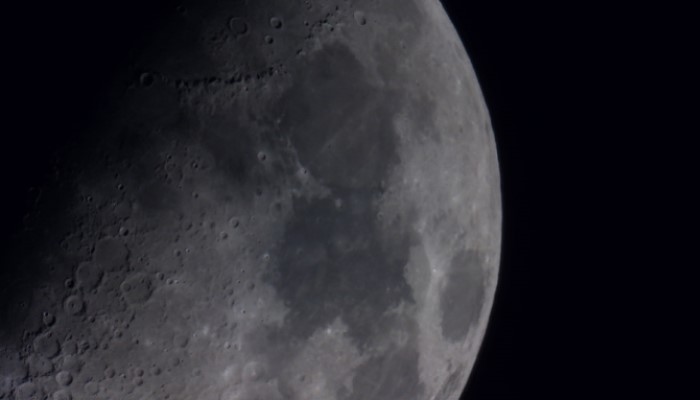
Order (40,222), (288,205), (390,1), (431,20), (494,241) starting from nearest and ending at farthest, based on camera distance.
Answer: (40,222) → (288,205) → (390,1) → (431,20) → (494,241)

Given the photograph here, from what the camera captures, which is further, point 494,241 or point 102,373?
point 494,241

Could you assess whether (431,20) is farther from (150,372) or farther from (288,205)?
(150,372)

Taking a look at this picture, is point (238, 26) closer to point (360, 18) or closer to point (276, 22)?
point (276, 22)

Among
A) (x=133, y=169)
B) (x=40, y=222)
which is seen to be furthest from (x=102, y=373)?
(x=133, y=169)

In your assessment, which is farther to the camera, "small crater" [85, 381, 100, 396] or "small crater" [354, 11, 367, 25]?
"small crater" [354, 11, 367, 25]

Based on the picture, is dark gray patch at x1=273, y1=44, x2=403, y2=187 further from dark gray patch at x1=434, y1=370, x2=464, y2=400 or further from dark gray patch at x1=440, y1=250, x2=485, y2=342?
dark gray patch at x1=434, y1=370, x2=464, y2=400

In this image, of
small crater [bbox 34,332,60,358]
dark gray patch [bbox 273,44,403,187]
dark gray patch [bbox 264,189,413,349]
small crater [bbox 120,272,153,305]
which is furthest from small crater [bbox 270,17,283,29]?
small crater [bbox 34,332,60,358]

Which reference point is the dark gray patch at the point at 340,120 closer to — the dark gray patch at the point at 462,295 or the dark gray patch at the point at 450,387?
the dark gray patch at the point at 462,295
